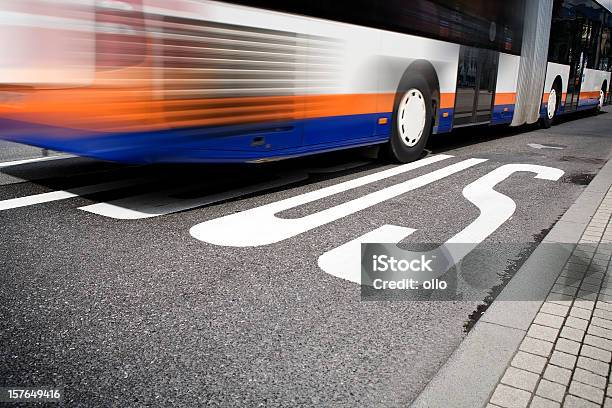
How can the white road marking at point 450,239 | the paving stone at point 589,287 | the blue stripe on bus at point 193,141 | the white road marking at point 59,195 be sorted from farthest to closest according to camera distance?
the white road marking at point 59,195 → the blue stripe on bus at point 193,141 → the white road marking at point 450,239 → the paving stone at point 589,287

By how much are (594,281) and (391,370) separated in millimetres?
1833

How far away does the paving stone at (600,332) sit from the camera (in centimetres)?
275

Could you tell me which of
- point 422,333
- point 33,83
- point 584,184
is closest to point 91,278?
point 33,83

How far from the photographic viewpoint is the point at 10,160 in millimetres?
6559

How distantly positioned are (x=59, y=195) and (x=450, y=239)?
3.62m

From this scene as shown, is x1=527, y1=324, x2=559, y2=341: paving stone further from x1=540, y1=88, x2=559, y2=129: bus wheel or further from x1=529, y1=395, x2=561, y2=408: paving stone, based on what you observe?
x1=540, y1=88, x2=559, y2=129: bus wheel

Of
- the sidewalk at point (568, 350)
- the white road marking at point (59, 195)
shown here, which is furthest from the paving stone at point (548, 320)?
the white road marking at point (59, 195)

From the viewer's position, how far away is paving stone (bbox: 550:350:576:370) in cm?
244

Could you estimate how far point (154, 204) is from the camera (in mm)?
4895

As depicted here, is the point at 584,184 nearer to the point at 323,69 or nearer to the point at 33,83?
the point at 323,69

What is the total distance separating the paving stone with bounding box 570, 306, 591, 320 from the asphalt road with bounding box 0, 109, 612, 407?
0.47 metres

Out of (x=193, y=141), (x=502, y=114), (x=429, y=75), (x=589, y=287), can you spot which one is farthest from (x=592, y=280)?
(x=502, y=114)

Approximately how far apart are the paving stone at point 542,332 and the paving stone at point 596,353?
0.15 meters

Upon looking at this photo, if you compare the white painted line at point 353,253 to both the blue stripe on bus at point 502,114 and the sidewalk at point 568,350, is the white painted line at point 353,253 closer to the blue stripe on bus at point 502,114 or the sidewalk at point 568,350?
the sidewalk at point 568,350
